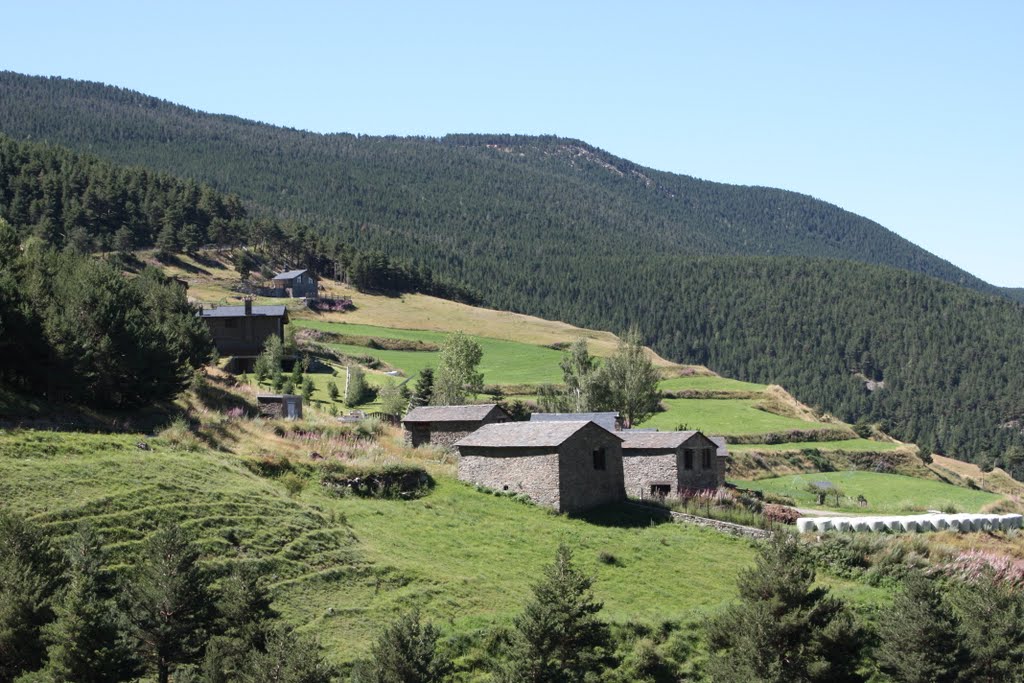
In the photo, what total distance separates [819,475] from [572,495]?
4145 cm

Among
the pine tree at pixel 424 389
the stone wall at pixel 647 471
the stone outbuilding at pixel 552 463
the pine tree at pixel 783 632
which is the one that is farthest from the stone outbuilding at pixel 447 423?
the pine tree at pixel 783 632

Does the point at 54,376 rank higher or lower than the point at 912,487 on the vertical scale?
higher

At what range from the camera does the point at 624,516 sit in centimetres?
4931

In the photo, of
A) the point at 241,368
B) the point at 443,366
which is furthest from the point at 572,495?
the point at 241,368

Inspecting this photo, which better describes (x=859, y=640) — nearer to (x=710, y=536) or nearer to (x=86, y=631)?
(x=710, y=536)

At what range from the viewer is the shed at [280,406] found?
61.7 metres

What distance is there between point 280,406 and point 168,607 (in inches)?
1370

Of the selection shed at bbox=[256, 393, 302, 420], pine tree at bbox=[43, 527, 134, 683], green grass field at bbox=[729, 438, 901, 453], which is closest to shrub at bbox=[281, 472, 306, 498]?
pine tree at bbox=[43, 527, 134, 683]

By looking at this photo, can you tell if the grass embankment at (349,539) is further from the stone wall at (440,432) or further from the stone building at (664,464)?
the stone wall at (440,432)

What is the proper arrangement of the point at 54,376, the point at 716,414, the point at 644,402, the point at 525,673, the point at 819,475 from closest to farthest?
the point at 525,673
the point at 54,376
the point at 644,402
the point at 819,475
the point at 716,414

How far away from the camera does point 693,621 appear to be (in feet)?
123

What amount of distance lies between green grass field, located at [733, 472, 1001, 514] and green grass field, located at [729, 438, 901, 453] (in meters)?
4.83

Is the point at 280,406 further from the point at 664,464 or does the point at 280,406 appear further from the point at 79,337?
the point at 664,464

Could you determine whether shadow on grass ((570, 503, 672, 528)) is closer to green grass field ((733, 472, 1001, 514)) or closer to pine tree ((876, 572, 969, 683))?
pine tree ((876, 572, 969, 683))
